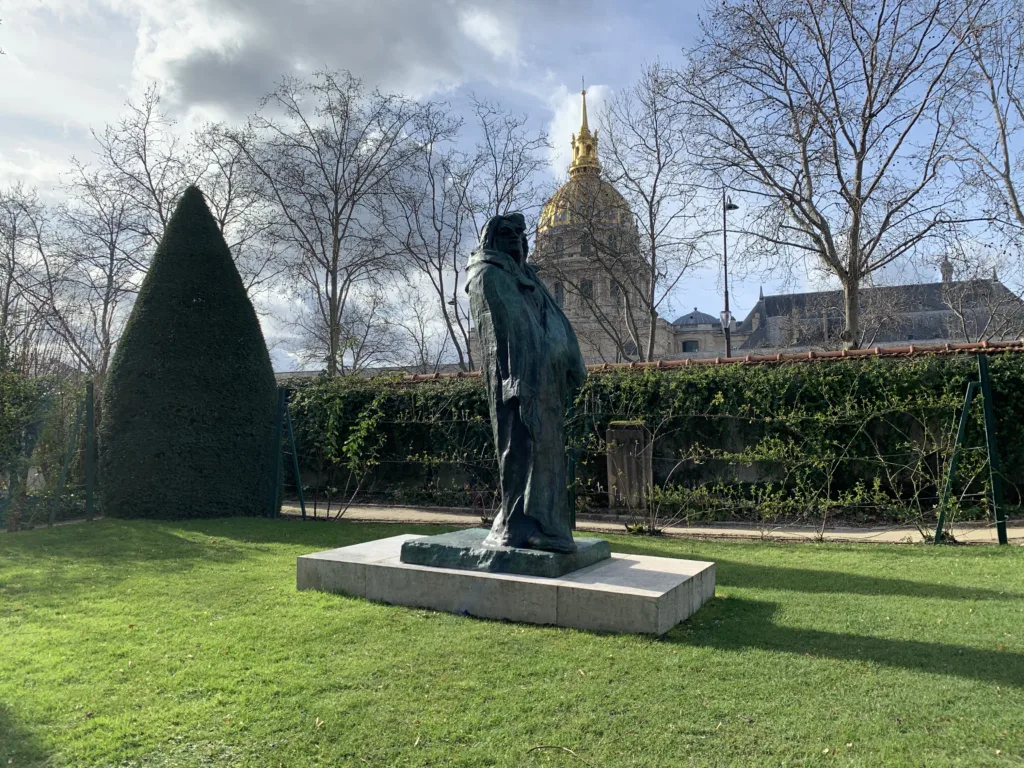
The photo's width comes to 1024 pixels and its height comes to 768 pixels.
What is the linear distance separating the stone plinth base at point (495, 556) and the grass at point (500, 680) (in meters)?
0.43

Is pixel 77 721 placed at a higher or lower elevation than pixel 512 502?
lower

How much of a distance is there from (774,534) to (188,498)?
8473 mm

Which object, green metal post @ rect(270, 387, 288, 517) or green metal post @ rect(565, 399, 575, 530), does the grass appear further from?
green metal post @ rect(270, 387, 288, 517)

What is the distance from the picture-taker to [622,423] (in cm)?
1178

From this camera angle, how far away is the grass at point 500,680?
320cm

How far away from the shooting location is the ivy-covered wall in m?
10.4

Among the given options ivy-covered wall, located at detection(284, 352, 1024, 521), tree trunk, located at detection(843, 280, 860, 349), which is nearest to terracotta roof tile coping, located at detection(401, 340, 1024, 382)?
ivy-covered wall, located at detection(284, 352, 1024, 521)

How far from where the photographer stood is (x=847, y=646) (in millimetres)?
4520

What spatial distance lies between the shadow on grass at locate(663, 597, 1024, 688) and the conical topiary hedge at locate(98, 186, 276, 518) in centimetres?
852

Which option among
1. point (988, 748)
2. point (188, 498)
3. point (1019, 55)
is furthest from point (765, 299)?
point (988, 748)

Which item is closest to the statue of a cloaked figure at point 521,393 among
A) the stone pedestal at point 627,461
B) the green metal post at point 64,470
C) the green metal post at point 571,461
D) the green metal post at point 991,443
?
the green metal post at point 571,461

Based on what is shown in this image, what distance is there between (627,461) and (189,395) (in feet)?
22.6

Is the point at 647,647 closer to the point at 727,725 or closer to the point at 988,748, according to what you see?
the point at 727,725

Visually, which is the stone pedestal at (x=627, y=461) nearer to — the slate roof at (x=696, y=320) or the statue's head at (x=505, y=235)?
the statue's head at (x=505, y=235)
